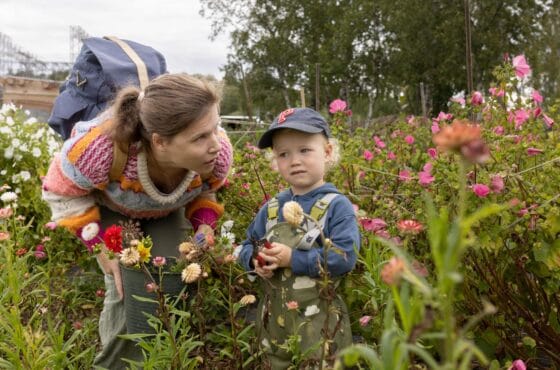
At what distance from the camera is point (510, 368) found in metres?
1.57

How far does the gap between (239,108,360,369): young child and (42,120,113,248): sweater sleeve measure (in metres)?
0.66

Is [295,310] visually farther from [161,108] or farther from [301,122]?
[161,108]

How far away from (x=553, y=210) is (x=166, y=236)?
159 cm

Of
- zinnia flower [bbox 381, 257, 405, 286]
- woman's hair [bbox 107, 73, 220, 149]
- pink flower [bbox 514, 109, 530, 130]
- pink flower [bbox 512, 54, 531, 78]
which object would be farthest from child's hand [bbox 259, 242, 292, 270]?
pink flower [bbox 512, 54, 531, 78]

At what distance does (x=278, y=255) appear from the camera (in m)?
1.77

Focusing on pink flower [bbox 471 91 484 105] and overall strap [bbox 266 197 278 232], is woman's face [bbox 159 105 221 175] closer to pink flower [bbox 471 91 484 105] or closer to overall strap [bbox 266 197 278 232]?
overall strap [bbox 266 197 278 232]

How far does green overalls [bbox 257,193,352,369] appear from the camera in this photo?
179 centimetres

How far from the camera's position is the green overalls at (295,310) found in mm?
1793

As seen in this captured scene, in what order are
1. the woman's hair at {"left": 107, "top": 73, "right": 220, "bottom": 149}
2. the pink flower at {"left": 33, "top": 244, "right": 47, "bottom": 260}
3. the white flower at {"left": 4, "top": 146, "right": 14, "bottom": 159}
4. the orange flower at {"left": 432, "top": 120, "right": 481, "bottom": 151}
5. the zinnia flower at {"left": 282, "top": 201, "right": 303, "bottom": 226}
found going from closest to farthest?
the orange flower at {"left": 432, "top": 120, "right": 481, "bottom": 151}
the zinnia flower at {"left": 282, "top": 201, "right": 303, "bottom": 226}
the woman's hair at {"left": 107, "top": 73, "right": 220, "bottom": 149}
the pink flower at {"left": 33, "top": 244, "right": 47, "bottom": 260}
the white flower at {"left": 4, "top": 146, "right": 14, "bottom": 159}

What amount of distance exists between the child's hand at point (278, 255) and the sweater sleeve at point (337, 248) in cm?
2

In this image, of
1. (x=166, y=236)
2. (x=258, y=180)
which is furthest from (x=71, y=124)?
(x=258, y=180)

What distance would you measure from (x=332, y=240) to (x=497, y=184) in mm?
506

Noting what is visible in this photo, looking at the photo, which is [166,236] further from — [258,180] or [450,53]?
[450,53]

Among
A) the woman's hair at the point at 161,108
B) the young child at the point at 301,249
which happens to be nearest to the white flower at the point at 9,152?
the woman's hair at the point at 161,108
